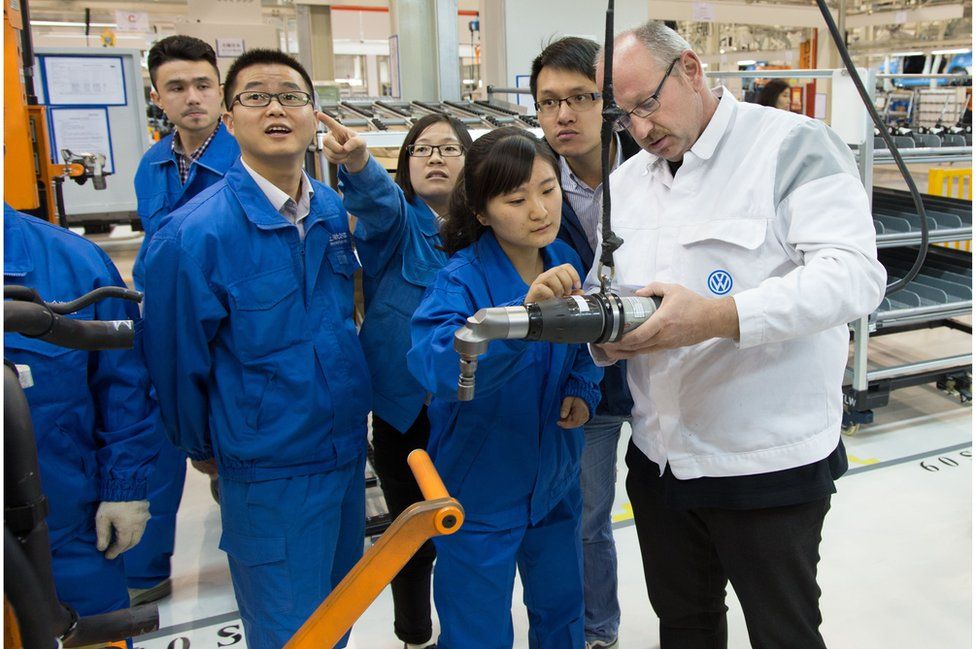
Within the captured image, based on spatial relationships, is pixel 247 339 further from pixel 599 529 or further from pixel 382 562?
pixel 599 529

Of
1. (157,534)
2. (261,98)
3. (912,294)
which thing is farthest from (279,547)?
(912,294)

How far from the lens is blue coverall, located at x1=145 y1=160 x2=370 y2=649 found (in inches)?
62.6

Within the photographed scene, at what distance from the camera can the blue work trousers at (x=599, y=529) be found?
2.03m

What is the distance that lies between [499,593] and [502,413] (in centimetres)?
37

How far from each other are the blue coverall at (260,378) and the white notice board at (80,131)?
17.4 feet

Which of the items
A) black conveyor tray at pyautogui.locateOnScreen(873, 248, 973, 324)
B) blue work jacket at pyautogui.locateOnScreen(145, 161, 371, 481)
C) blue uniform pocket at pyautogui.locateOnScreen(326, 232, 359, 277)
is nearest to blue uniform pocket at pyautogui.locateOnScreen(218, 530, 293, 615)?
blue work jacket at pyautogui.locateOnScreen(145, 161, 371, 481)

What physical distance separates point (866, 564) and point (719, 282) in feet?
6.06

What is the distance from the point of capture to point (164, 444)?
2.46 metres

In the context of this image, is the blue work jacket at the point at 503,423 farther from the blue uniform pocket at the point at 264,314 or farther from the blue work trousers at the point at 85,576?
the blue work trousers at the point at 85,576

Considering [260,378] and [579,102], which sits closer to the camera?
[260,378]

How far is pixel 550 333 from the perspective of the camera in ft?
3.87

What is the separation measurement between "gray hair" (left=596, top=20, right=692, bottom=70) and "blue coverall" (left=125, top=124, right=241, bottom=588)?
1.75 meters

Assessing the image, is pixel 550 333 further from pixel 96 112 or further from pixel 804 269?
pixel 96 112

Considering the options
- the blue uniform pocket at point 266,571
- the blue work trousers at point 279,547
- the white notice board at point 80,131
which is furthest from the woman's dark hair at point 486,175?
the white notice board at point 80,131
